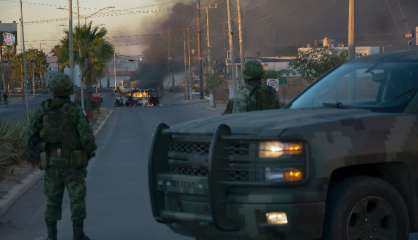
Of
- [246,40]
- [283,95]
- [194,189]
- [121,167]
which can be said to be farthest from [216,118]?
[246,40]

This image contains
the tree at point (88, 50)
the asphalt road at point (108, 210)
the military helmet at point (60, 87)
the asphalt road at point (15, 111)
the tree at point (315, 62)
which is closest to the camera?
the military helmet at point (60, 87)

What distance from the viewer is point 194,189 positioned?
633 centimetres

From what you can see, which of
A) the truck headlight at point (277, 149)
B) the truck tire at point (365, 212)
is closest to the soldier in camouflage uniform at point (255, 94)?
the truck tire at point (365, 212)

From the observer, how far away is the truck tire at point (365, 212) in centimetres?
609

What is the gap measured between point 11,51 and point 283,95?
77.1m

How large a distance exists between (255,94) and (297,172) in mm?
3381

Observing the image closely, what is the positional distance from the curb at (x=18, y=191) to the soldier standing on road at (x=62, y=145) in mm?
3140

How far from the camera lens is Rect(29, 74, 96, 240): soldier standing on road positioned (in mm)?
7887

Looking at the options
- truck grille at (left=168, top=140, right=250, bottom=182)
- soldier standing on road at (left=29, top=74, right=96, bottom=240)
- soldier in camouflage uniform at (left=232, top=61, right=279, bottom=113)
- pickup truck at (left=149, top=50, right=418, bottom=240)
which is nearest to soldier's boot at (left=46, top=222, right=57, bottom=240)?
soldier standing on road at (left=29, top=74, right=96, bottom=240)

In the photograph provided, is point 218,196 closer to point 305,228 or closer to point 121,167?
point 305,228

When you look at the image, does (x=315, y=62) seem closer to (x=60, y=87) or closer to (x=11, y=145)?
(x=11, y=145)

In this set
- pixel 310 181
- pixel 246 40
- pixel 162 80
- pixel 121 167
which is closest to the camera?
pixel 310 181

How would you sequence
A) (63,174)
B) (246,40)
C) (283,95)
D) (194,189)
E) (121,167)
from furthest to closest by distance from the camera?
(246,40) → (283,95) → (121,167) → (63,174) → (194,189)

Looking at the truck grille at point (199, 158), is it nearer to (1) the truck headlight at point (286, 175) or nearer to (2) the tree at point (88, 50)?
(1) the truck headlight at point (286, 175)
